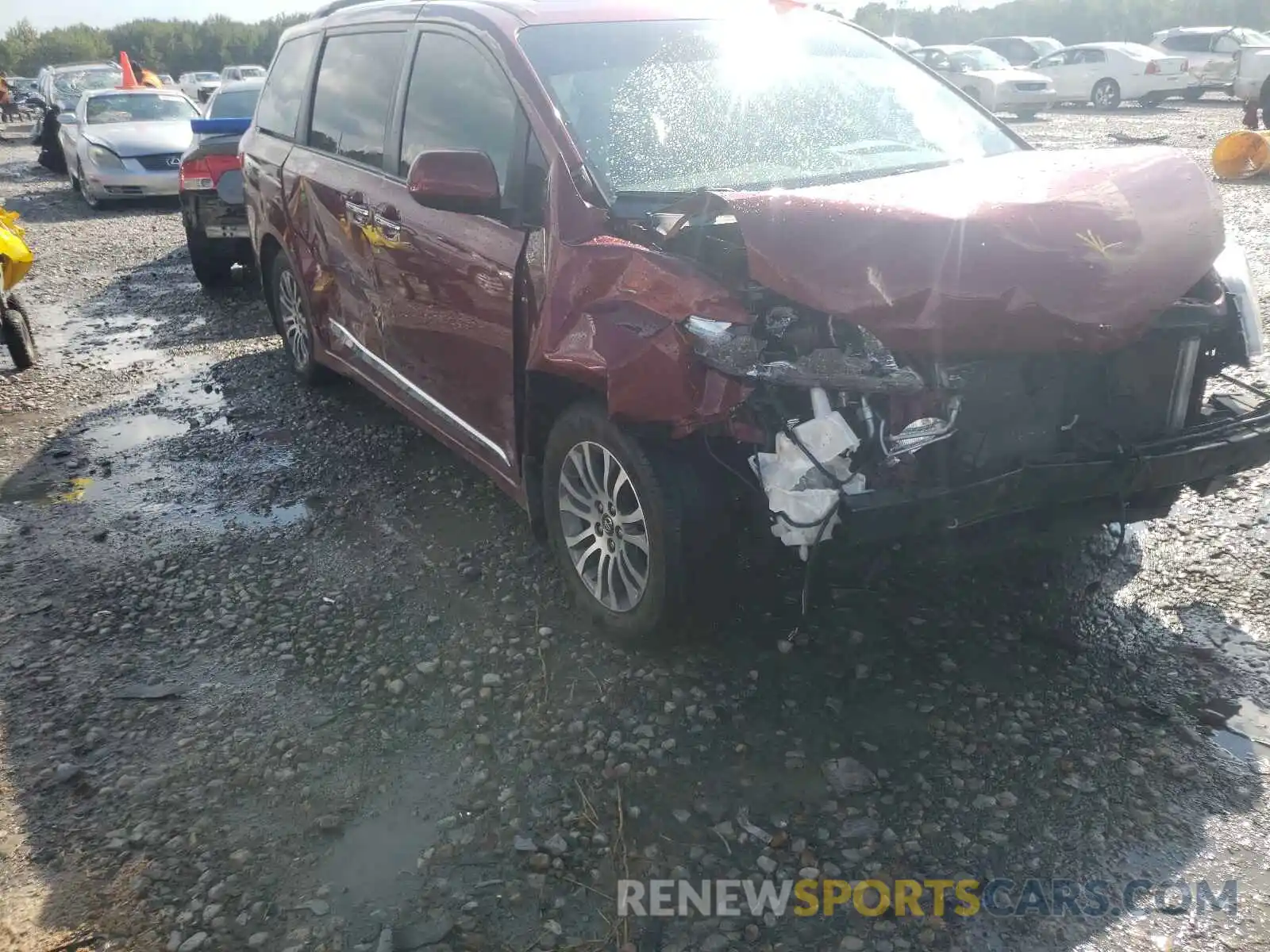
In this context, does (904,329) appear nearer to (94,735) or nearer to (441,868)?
(441,868)

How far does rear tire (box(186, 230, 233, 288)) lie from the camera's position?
9488 mm

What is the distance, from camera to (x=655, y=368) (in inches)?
118

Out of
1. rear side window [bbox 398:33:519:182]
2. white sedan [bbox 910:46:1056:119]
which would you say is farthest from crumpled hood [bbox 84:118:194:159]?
white sedan [bbox 910:46:1056:119]

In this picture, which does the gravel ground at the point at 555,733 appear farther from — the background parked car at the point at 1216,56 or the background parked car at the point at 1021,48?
the background parked car at the point at 1021,48

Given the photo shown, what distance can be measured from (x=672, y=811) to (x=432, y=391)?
222 cm

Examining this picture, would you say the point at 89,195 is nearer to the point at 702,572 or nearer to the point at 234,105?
the point at 234,105

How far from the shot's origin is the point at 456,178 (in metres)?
3.51

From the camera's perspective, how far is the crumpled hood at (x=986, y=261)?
278cm

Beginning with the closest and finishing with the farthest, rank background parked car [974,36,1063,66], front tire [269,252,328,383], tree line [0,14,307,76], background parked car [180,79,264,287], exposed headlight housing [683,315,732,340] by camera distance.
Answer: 1. exposed headlight housing [683,315,732,340]
2. front tire [269,252,328,383]
3. background parked car [180,79,264,287]
4. background parked car [974,36,1063,66]
5. tree line [0,14,307,76]

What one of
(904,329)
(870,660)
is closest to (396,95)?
(904,329)

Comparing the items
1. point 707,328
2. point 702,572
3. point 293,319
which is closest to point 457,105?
point 707,328

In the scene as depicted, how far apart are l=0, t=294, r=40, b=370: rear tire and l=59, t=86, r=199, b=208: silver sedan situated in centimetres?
847

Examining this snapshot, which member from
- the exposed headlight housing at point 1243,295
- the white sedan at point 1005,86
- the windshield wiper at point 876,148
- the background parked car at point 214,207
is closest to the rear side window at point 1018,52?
the white sedan at point 1005,86

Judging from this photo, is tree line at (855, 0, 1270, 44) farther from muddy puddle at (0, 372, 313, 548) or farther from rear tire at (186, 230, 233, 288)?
muddy puddle at (0, 372, 313, 548)
